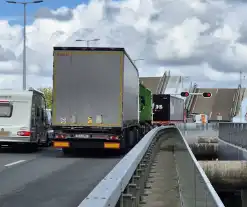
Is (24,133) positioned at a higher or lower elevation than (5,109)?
lower

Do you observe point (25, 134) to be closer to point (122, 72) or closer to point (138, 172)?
point (122, 72)

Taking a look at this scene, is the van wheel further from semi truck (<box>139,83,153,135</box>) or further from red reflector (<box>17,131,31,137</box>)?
semi truck (<box>139,83,153,135</box>)

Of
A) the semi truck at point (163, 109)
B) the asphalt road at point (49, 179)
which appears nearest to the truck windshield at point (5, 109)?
the asphalt road at point (49, 179)

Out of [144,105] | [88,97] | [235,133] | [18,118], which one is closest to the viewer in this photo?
[88,97]

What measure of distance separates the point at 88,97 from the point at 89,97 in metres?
0.04

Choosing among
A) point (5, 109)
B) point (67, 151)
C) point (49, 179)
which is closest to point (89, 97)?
point (67, 151)

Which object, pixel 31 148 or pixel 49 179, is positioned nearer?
pixel 49 179

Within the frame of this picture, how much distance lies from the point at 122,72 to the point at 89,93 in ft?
4.69

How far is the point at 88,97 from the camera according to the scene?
20828 mm

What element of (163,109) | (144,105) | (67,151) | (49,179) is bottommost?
(49,179)

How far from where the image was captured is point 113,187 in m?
5.37

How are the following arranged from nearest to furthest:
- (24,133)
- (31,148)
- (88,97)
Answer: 1. (88,97)
2. (24,133)
3. (31,148)

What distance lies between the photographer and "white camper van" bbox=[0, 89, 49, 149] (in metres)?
22.9

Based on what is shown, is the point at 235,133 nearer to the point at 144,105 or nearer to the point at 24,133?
the point at 144,105
